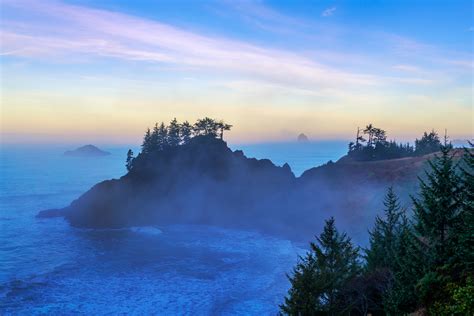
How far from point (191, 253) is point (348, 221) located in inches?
1424

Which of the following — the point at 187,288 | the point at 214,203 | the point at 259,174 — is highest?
the point at 259,174

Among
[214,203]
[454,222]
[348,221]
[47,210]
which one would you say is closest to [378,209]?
[348,221]

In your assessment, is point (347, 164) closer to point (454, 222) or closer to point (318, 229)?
point (318, 229)

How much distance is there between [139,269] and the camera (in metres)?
52.2

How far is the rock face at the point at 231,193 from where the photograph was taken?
260ft

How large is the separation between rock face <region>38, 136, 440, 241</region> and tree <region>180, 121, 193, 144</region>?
21.7 ft

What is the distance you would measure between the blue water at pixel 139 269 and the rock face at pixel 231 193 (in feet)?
20.9

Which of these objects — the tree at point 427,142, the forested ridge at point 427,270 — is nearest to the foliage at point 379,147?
the tree at point 427,142

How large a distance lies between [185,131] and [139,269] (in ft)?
188

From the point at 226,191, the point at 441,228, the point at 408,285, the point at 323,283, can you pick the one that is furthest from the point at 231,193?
the point at 441,228

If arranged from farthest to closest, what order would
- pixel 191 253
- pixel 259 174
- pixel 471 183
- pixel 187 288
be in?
pixel 259 174, pixel 191 253, pixel 187 288, pixel 471 183

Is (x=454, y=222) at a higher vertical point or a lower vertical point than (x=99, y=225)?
higher

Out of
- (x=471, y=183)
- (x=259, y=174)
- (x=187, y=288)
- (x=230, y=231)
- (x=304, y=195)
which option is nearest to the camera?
(x=471, y=183)

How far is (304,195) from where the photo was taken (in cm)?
8862
